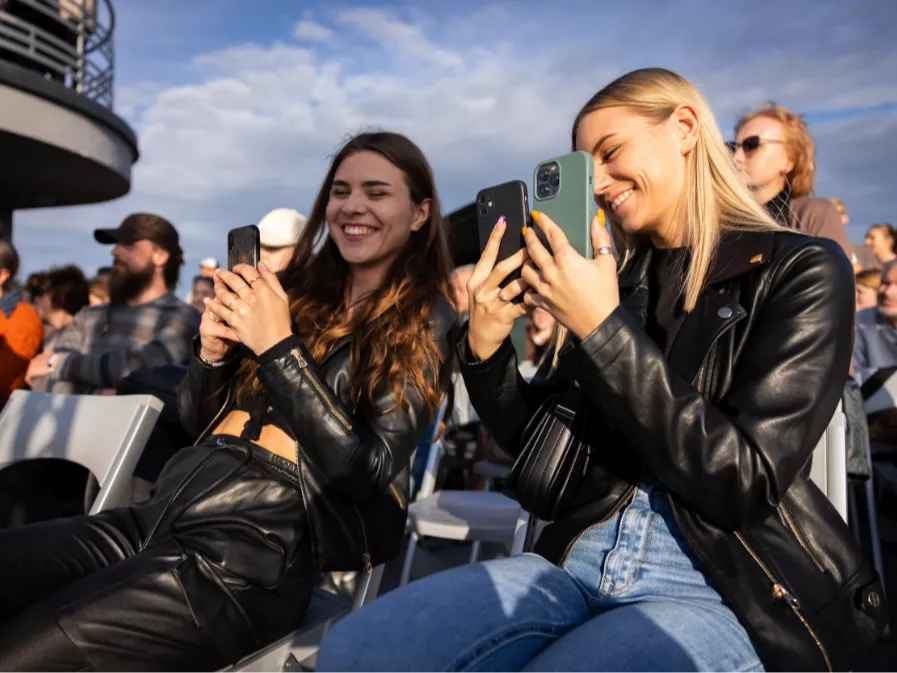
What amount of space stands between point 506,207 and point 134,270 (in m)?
3.64

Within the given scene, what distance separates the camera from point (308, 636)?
6.33 feet

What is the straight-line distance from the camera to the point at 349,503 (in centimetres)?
193

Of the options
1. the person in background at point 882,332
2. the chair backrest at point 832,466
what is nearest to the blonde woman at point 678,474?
the chair backrest at point 832,466

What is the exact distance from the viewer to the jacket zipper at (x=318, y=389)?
6.04ft

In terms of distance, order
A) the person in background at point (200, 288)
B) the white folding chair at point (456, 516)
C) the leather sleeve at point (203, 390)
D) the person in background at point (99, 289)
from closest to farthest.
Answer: the leather sleeve at point (203, 390) → the white folding chair at point (456, 516) → the person in background at point (99, 289) → the person in background at point (200, 288)

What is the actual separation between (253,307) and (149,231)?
3.11 m

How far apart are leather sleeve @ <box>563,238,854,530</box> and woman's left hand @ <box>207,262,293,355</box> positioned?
0.92 metres

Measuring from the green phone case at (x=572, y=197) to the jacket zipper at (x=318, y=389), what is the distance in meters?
0.77

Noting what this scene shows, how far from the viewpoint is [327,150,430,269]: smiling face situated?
244cm

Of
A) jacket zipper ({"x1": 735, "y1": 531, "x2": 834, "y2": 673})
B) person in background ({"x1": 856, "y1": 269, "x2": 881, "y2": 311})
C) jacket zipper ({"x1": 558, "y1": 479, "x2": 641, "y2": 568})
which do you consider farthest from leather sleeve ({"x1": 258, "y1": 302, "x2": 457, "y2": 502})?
person in background ({"x1": 856, "y1": 269, "x2": 881, "y2": 311})

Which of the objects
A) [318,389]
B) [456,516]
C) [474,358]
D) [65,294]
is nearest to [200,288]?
[65,294]

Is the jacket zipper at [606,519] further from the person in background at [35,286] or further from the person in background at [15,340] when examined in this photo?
the person in background at [35,286]

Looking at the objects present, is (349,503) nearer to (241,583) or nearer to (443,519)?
(241,583)

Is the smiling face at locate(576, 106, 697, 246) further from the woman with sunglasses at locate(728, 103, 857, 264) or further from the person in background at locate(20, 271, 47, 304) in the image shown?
the person in background at locate(20, 271, 47, 304)
